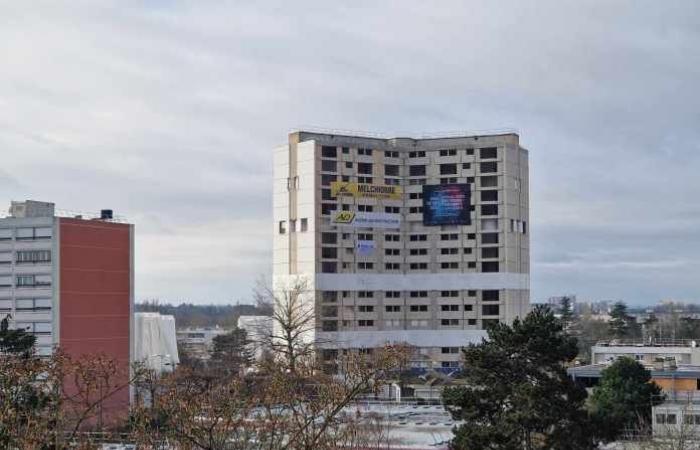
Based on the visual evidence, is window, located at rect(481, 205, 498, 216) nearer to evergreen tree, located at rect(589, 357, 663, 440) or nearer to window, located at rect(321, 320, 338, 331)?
window, located at rect(321, 320, 338, 331)

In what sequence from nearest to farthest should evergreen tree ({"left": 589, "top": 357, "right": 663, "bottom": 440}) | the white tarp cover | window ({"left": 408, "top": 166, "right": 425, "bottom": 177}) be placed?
evergreen tree ({"left": 589, "top": 357, "right": 663, "bottom": 440}) → the white tarp cover → window ({"left": 408, "top": 166, "right": 425, "bottom": 177})

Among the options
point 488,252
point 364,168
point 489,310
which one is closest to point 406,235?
point 364,168

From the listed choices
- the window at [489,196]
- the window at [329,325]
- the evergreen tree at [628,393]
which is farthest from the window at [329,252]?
the evergreen tree at [628,393]

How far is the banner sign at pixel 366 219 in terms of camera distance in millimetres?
78438

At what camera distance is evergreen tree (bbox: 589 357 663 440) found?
A: 38031 millimetres

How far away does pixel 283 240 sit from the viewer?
79.5 m

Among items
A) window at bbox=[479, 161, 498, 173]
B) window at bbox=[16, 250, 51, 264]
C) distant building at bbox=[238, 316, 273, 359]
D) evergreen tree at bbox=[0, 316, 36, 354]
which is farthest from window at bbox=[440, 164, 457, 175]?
evergreen tree at bbox=[0, 316, 36, 354]

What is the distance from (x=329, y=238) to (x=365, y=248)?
345 centimetres

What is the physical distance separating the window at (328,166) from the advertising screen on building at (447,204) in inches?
331

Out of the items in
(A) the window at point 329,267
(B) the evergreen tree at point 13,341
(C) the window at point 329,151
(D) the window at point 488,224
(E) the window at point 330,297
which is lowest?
(B) the evergreen tree at point 13,341

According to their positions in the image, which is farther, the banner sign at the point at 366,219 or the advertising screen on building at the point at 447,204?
the advertising screen on building at the point at 447,204

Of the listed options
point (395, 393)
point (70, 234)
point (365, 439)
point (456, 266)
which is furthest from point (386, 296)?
point (365, 439)

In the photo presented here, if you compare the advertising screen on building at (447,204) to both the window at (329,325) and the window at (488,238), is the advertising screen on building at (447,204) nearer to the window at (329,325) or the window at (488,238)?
the window at (488,238)

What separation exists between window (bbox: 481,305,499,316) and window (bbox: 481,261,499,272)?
3.06 meters
